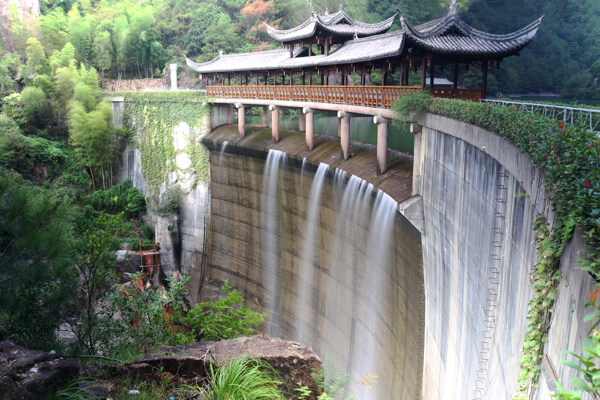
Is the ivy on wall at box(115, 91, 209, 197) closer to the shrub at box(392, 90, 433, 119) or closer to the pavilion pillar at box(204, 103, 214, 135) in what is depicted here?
the pavilion pillar at box(204, 103, 214, 135)

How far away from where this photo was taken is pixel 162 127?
31.7m

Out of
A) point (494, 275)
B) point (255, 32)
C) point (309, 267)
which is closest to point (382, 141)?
point (309, 267)

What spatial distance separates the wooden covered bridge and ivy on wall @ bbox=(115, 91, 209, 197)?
1.08 metres

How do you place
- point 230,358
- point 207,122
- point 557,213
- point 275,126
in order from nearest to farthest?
point 557,213 < point 230,358 < point 275,126 < point 207,122

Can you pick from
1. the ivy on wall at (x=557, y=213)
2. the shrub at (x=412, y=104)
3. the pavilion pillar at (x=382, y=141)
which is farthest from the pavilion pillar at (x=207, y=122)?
the ivy on wall at (x=557, y=213)

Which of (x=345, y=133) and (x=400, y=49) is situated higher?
(x=400, y=49)

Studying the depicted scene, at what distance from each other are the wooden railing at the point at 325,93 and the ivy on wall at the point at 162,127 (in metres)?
1.45

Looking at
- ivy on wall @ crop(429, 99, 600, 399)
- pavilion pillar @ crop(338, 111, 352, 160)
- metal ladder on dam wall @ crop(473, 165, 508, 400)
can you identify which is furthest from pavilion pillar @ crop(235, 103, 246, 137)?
ivy on wall @ crop(429, 99, 600, 399)

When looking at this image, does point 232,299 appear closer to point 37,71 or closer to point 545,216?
point 545,216

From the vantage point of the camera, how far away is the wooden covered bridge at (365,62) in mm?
14812

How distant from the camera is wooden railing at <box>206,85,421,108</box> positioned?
16.3 meters

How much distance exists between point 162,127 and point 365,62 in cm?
1551

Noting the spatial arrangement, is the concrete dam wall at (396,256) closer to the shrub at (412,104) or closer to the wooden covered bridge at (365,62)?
the shrub at (412,104)

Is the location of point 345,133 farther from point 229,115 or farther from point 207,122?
point 229,115
